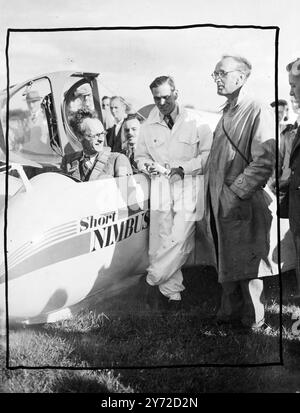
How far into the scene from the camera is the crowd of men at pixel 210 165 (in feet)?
9.86

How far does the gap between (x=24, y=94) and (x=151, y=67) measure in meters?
0.63

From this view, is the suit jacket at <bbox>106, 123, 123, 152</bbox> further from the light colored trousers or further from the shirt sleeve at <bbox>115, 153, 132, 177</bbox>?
the light colored trousers

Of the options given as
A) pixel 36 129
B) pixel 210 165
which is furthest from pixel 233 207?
pixel 36 129

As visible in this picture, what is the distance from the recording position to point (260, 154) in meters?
3.00

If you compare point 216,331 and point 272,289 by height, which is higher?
point 272,289

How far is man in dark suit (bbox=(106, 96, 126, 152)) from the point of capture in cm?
301

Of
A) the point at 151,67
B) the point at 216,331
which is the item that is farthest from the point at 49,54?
the point at 216,331

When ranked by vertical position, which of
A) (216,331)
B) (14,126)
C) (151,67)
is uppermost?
(151,67)

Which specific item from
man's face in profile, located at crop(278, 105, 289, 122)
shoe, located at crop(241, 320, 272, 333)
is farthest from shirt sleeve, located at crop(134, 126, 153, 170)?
shoe, located at crop(241, 320, 272, 333)

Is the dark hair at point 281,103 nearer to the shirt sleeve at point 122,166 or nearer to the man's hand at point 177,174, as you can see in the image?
the man's hand at point 177,174

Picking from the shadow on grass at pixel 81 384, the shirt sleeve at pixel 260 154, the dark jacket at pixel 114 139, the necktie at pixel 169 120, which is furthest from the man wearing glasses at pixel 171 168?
the shadow on grass at pixel 81 384

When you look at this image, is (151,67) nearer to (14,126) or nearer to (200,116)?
(200,116)

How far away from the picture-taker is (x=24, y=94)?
9.89 ft
